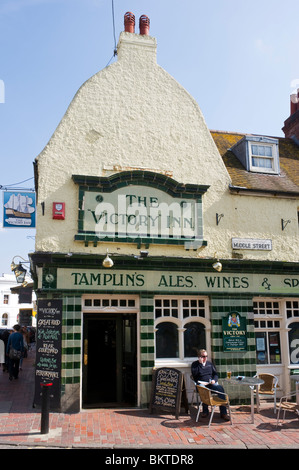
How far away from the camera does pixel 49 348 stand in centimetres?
951

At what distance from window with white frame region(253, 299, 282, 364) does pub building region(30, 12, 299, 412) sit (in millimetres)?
32

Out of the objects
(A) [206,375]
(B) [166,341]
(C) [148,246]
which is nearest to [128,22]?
(C) [148,246]

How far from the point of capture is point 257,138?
12773 millimetres

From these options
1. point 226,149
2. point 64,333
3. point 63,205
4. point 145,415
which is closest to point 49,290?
point 64,333

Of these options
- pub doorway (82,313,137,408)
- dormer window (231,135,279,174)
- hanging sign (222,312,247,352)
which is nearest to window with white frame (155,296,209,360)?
hanging sign (222,312,247,352)

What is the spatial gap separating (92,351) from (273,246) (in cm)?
636

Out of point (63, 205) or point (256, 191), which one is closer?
point (63, 205)

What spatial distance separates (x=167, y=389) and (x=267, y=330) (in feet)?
12.0

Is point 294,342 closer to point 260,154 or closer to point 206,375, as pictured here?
point 206,375

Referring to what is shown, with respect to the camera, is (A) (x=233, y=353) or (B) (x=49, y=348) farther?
(A) (x=233, y=353)

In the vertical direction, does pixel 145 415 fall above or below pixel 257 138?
below

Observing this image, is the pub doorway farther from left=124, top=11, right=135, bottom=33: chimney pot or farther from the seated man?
left=124, top=11, right=135, bottom=33: chimney pot
